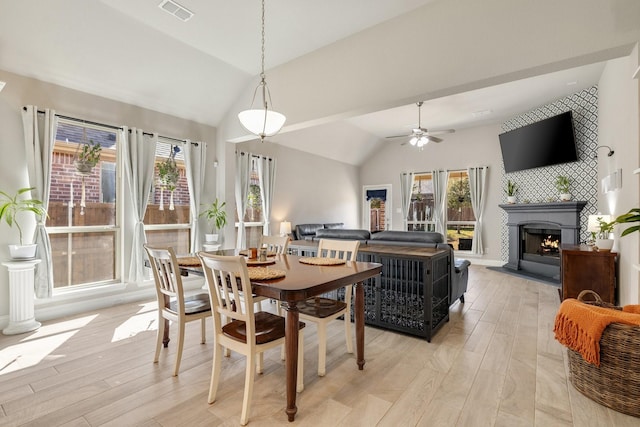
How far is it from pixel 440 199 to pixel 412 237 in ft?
16.5

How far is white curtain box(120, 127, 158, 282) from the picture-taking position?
4.27 m

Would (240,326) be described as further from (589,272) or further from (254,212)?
(254,212)

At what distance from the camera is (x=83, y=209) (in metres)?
4.04

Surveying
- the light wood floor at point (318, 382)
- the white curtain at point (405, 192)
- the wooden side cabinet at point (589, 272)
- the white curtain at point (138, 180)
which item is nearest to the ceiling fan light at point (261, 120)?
the light wood floor at point (318, 382)

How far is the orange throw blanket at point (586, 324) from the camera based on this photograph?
200 cm

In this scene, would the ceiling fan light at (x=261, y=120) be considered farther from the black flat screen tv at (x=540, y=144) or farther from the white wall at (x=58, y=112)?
the black flat screen tv at (x=540, y=144)

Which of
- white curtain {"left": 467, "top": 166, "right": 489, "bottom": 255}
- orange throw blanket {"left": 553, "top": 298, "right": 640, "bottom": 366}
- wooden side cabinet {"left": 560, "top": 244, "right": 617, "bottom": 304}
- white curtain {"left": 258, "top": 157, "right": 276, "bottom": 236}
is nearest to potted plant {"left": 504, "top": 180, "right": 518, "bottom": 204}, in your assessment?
white curtain {"left": 467, "top": 166, "right": 489, "bottom": 255}

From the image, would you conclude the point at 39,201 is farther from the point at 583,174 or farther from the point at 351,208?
the point at 583,174

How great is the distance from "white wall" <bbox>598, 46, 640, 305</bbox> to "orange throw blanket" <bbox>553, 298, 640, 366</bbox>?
769 mm

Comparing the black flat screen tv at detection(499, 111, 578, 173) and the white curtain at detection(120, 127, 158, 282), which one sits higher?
the black flat screen tv at detection(499, 111, 578, 173)

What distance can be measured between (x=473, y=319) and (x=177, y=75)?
503cm

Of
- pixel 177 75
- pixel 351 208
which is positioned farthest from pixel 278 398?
pixel 351 208

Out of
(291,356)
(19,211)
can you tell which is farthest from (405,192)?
(19,211)

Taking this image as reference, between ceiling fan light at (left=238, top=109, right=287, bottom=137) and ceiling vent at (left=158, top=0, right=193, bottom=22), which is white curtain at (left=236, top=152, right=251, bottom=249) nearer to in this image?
ceiling vent at (left=158, top=0, right=193, bottom=22)
